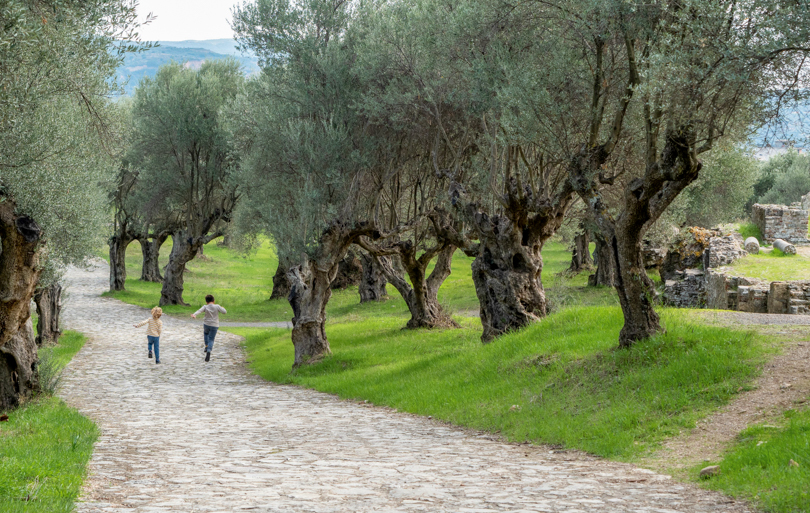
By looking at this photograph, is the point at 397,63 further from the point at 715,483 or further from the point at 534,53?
the point at 715,483

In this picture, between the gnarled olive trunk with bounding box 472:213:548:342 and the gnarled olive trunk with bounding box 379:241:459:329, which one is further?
the gnarled olive trunk with bounding box 379:241:459:329

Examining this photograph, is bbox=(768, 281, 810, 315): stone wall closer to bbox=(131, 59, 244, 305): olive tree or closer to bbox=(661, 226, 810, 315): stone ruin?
bbox=(661, 226, 810, 315): stone ruin

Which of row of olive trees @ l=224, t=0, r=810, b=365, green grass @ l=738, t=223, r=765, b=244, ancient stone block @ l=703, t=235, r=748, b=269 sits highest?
row of olive trees @ l=224, t=0, r=810, b=365

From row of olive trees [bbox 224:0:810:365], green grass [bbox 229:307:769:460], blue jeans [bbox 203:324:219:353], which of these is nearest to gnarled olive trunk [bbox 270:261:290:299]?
row of olive trees [bbox 224:0:810:365]

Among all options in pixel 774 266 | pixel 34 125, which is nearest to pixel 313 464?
pixel 34 125

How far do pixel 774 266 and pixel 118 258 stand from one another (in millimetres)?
35763

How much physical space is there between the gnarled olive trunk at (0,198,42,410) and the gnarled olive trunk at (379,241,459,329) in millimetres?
11951

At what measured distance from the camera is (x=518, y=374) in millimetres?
13789

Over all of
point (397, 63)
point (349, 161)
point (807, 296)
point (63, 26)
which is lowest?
point (807, 296)

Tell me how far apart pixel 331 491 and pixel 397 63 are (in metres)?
13.7

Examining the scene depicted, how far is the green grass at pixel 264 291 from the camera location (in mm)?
33656

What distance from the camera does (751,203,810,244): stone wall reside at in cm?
3344

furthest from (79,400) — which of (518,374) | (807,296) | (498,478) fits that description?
(807,296)

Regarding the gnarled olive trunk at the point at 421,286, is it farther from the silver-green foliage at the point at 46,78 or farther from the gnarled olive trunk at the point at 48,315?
the gnarled olive trunk at the point at 48,315
